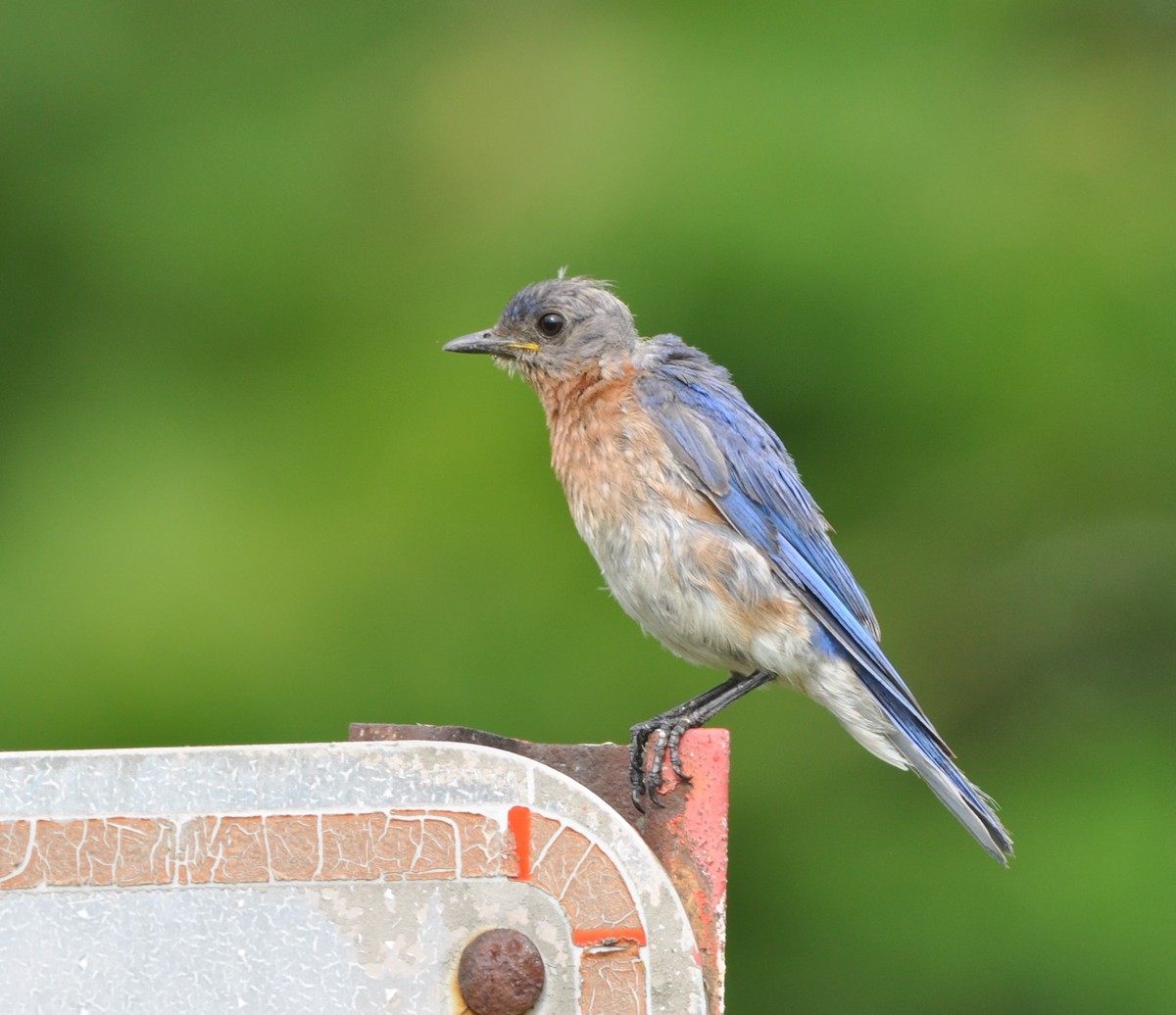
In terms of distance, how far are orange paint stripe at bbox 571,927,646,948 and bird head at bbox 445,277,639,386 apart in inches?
77.6

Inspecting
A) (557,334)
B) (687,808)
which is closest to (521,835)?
(687,808)

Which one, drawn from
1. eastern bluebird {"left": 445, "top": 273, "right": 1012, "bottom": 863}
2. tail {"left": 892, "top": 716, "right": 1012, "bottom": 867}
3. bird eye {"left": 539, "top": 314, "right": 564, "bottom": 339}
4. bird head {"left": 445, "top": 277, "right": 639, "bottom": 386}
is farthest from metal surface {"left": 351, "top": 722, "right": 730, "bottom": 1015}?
bird eye {"left": 539, "top": 314, "right": 564, "bottom": 339}

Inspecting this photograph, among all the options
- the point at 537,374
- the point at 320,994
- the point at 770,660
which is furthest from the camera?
the point at 537,374

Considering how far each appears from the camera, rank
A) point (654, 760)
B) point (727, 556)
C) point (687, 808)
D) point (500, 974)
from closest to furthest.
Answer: point (500, 974), point (687, 808), point (654, 760), point (727, 556)

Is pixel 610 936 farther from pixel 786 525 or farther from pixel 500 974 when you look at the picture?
pixel 786 525

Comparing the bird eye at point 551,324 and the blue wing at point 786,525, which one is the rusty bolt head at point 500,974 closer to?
the blue wing at point 786,525

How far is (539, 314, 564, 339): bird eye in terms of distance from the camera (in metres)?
3.82

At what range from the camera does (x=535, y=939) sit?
1.97m

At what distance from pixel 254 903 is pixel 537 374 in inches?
79.3

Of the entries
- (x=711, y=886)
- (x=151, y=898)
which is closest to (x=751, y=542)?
(x=711, y=886)

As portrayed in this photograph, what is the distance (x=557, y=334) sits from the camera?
3.82 m

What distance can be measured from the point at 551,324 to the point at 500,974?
86.3 inches

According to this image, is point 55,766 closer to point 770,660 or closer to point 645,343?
point 770,660

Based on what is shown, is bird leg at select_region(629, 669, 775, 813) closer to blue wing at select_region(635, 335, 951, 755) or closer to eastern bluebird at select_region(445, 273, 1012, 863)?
eastern bluebird at select_region(445, 273, 1012, 863)
